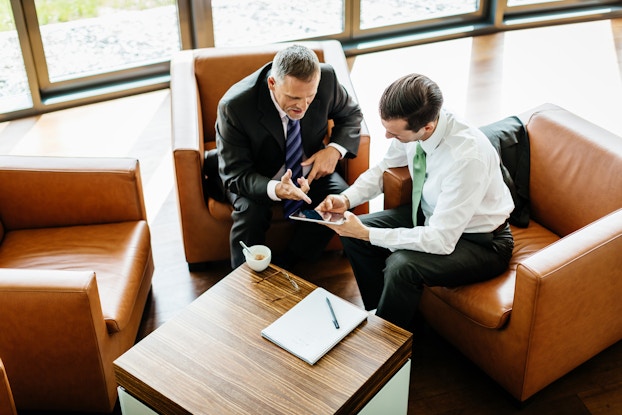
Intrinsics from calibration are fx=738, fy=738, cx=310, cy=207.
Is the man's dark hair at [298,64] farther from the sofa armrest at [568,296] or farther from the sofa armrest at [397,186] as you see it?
the sofa armrest at [568,296]

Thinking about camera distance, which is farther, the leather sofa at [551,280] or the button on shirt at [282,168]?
the button on shirt at [282,168]

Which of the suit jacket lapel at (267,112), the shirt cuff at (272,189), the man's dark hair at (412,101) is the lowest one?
the shirt cuff at (272,189)

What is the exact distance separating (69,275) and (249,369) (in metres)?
0.67

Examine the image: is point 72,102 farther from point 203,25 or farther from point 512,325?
point 512,325

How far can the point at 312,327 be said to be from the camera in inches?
92.9

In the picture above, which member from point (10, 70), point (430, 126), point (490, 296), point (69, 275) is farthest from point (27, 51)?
point (490, 296)

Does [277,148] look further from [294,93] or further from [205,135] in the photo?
[205,135]

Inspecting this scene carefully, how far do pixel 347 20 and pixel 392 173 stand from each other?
2618 mm

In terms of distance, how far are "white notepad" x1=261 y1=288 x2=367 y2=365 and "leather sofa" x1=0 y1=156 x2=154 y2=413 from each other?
603mm

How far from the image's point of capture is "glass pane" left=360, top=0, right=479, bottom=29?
5398mm

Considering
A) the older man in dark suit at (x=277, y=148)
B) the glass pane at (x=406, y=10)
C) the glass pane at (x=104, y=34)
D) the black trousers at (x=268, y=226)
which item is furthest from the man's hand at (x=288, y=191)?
the glass pane at (x=406, y=10)

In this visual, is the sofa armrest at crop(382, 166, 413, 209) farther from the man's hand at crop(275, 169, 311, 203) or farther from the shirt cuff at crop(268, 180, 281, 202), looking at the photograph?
the shirt cuff at crop(268, 180, 281, 202)

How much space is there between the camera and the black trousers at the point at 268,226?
120 inches

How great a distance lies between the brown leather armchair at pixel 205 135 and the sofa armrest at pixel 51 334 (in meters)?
0.79
